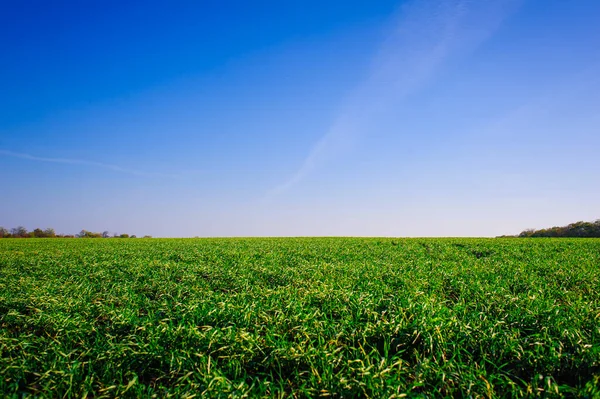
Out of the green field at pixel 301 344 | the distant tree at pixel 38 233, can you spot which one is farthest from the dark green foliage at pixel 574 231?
the distant tree at pixel 38 233

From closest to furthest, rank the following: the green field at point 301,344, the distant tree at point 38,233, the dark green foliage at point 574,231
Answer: the green field at point 301,344 < the dark green foliage at point 574,231 < the distant tree at point 38,233

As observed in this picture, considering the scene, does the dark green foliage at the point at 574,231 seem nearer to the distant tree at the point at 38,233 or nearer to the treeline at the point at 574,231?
the treeline at the point at 574,231

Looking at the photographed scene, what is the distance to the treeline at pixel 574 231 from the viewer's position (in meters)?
61.7

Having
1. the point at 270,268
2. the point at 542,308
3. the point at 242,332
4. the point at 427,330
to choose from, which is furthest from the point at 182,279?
the point at 542,308

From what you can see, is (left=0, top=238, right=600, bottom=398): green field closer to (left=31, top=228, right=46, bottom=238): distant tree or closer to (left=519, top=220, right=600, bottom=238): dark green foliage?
(left=519, top=220, right=600, bottom=238): dark green foliage

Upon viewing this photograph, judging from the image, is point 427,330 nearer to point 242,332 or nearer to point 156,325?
point 242,332

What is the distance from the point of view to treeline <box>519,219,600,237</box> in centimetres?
6169

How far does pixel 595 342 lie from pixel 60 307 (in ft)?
33.5

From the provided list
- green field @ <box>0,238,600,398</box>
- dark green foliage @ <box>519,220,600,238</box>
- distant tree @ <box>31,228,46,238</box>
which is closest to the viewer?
green field @ <box>0,238,600,398</box>

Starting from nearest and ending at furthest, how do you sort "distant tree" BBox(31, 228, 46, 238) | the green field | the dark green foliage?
the green field < the dark green foliage < "distant tree" BBox(31, 228, 46, 238)

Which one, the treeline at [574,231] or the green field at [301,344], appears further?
the treeline at [574,231]

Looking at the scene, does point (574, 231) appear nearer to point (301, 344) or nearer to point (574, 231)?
point (574, 231)

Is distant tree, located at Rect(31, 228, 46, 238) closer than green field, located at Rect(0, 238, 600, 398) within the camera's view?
No

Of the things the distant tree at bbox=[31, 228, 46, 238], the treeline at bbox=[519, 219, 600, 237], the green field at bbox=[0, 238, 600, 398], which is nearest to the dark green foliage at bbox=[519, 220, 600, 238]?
the treeline at bbox=[519, 219, 600, 237]
